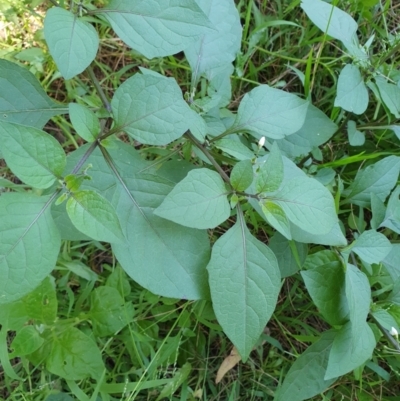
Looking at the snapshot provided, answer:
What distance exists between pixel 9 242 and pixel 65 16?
0.56 metres

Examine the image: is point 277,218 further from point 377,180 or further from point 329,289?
point 377,180

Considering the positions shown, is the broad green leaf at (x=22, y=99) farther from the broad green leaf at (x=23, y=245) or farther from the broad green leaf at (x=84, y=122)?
the broad green leaf at (x=23, y=245)

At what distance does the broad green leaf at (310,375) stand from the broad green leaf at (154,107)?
35.5 inches

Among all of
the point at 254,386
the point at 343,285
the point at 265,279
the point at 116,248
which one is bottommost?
the point at 254,386

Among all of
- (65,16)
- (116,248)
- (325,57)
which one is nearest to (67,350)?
(116,248)

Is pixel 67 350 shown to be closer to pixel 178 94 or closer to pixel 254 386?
pixel 254 386

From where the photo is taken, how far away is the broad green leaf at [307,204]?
50.7 inches

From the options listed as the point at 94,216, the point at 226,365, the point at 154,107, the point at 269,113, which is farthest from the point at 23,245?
the point at 226,365

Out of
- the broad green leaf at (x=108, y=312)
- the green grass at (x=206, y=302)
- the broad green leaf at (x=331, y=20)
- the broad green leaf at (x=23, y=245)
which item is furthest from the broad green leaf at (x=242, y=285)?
the broad green leaf at (x=331, y=20)

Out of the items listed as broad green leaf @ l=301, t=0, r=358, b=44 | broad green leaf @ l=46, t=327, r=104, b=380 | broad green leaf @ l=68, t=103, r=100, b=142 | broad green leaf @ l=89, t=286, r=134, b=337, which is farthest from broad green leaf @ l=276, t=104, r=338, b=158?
broad green leaf @ l=46, t=327, r=104, b=380

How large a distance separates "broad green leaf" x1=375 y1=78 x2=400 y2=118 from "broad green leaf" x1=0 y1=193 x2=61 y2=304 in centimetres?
113

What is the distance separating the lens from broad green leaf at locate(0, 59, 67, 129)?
142 centimetres

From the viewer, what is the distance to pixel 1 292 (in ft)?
3.68

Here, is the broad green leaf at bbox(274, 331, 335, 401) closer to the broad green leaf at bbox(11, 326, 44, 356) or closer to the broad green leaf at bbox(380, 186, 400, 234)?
the broad green leaf at bbox(380, 186, 400, 234)
